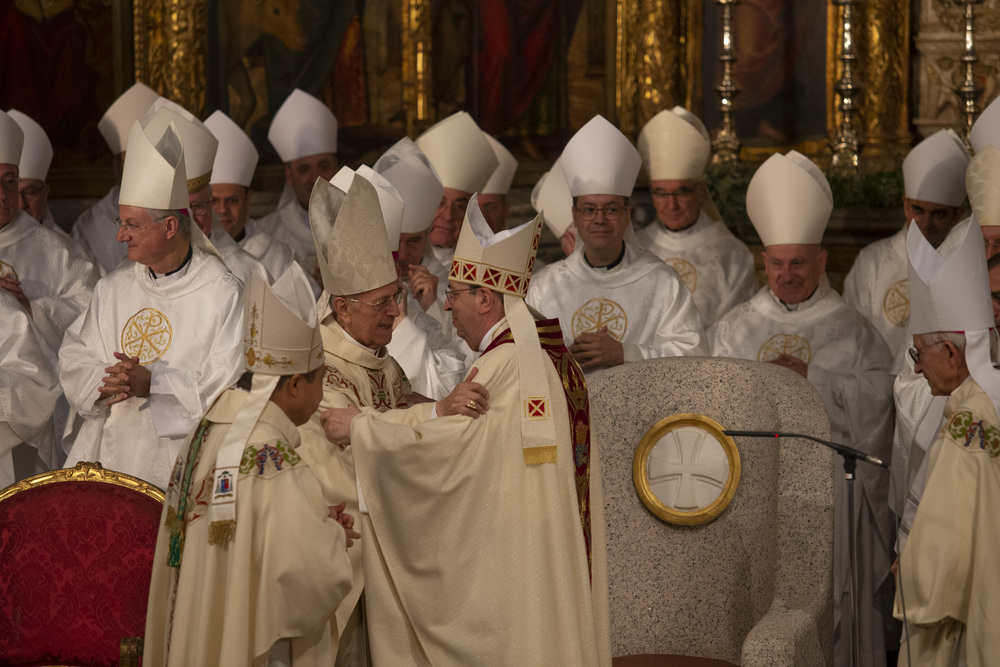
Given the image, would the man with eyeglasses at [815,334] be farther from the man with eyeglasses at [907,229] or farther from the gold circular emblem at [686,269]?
the gold circular emblem at [686,269]

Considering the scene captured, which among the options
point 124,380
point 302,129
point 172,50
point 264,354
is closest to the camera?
point 264,354

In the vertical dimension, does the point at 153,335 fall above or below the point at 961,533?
above

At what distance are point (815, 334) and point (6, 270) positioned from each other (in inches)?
153

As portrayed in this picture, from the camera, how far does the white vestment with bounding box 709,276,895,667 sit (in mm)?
6484

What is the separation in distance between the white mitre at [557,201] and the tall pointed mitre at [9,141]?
2664 millimetres

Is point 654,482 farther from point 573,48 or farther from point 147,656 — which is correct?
point 573,48

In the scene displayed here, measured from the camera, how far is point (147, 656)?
396cm

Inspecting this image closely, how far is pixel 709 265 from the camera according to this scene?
7.70 m

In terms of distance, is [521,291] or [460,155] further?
[460,155]

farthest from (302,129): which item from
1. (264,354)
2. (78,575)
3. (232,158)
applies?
(264,354)

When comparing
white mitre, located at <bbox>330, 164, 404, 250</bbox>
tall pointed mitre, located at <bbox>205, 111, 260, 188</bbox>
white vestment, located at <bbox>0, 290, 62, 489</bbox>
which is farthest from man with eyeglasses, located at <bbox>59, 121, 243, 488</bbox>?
tall pointed mitre, located at <bbox>205, 111, 260, 188</bbox>

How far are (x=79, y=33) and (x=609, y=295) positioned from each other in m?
5.65

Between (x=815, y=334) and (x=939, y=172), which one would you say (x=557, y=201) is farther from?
(x=939, y=172)

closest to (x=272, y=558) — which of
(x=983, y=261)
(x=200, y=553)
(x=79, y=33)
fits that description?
(x=200, y=553)
